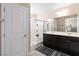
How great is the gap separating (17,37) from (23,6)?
0.96m

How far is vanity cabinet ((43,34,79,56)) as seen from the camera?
249 centimetres

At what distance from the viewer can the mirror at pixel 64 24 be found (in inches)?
133

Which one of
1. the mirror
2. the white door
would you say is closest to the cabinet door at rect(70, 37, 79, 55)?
the mirror

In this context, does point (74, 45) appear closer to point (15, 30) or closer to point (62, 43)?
point (62, 43)

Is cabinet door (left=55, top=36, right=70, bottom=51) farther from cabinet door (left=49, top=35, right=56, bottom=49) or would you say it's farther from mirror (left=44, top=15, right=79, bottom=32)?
mirror (left=44, top=15, right=79, bottom=32)

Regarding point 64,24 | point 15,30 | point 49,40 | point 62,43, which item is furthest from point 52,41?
point 15,30

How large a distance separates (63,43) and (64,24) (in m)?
1.06

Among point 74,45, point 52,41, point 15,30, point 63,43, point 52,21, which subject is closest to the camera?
point 15,30

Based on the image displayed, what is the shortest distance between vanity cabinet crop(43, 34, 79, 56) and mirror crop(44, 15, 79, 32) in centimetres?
54

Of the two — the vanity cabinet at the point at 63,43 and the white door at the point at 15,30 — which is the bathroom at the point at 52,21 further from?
the white door at the point at 15,30

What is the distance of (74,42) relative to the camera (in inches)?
98.8

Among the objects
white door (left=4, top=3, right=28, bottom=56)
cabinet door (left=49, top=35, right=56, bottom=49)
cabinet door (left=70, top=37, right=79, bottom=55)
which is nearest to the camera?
white door (left=4, top=3, right=28, bottom=56)

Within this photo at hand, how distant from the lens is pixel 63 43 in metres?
2.86

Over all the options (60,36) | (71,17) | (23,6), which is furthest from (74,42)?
(23,6)
